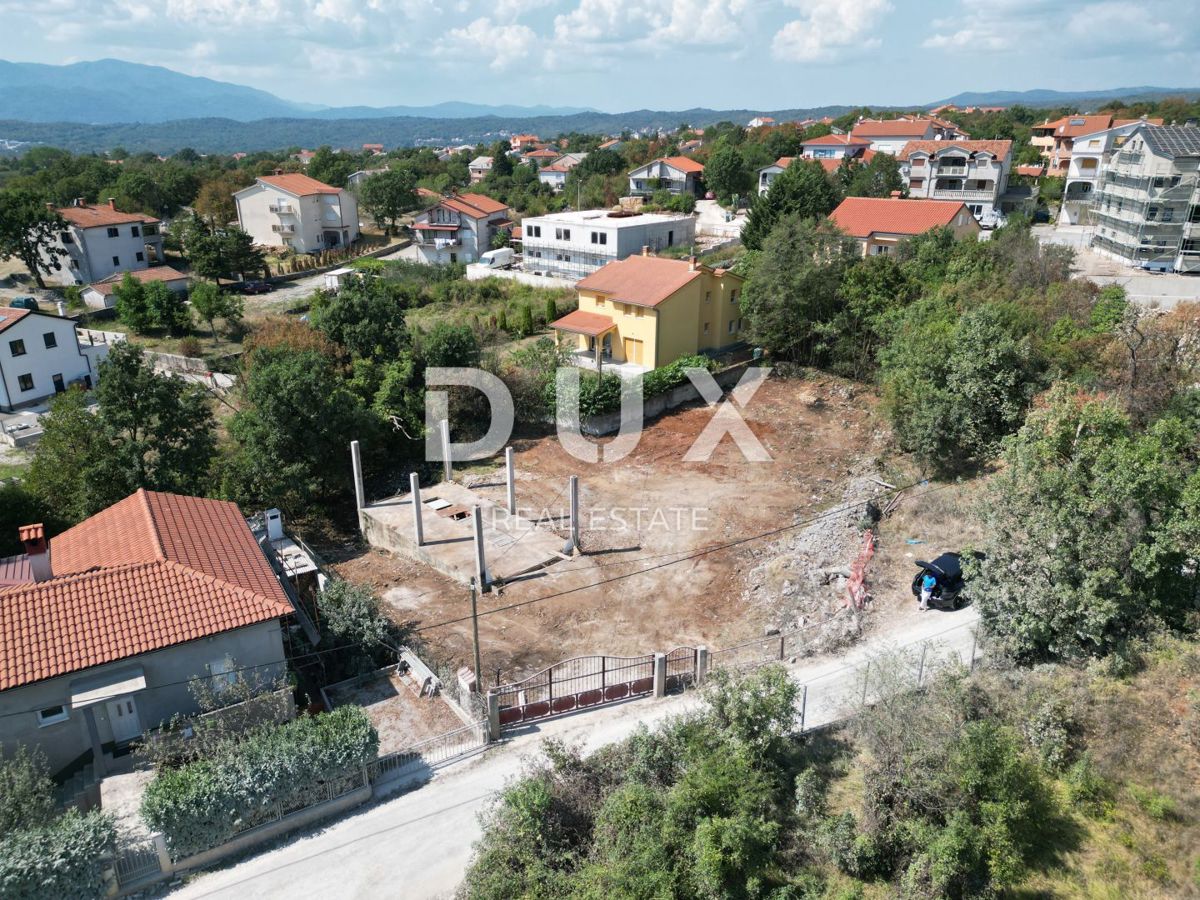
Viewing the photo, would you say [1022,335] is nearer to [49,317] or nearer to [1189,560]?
[1189,560]

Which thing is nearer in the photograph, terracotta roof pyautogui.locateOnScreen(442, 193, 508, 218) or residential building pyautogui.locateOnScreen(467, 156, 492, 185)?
terracotta roof pyautogui.locateOnScreen(442, 193, 508, 218)

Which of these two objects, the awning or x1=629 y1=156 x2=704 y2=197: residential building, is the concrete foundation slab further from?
x1=629 y1=156 x2=704 y2=197: residential building

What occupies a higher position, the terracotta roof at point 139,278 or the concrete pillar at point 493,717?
the terracotta roof at point 139,278

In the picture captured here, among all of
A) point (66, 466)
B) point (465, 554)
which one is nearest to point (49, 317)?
point (66, 466)

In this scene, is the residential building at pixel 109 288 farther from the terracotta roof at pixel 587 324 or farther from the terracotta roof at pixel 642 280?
the terracotta roof at pixel 642 280

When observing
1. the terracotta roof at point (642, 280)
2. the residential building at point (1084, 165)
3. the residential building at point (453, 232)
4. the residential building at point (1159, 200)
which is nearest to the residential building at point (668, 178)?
the residential building at point (453, 232)

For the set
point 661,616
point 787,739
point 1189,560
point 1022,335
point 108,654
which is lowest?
point 661,616

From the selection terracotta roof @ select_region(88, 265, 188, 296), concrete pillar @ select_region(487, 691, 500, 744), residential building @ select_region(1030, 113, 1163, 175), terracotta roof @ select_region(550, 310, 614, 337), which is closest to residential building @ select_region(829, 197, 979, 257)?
terracotta roof @ select_region(550, 310, 614, 337)
